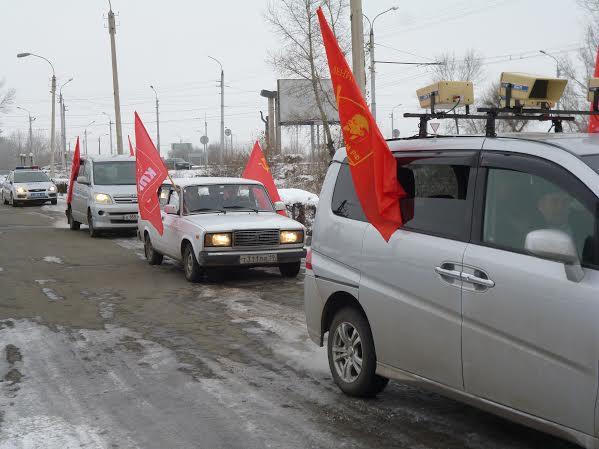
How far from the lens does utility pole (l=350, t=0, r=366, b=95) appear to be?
15852mm

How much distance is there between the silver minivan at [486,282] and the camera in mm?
3855

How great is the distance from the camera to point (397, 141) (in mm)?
5621

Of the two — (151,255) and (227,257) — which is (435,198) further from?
(151,255)

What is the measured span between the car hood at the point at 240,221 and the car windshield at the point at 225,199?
0.23m

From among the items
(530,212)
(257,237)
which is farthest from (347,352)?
(257,237)

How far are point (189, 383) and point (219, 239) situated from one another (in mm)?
5065

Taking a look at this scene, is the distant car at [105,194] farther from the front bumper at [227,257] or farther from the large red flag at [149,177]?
the front bumper at [227,257]

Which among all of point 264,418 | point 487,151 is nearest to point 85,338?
point 264,418

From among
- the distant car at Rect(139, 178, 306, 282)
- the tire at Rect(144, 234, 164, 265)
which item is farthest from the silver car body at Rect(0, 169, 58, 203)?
the distant car at Rect(139, 178, 306, 282)

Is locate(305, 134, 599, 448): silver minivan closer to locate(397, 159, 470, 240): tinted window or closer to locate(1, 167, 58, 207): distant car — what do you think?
locate(397, 159, 470, 240): tinted window

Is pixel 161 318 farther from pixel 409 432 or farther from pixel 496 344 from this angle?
pixel 496 344

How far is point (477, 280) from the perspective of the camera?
14.3 feet

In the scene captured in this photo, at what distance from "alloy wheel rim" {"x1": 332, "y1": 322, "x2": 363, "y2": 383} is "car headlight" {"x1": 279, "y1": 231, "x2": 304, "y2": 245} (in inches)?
222

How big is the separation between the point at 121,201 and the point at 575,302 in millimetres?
16369
